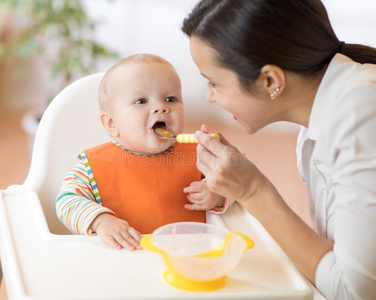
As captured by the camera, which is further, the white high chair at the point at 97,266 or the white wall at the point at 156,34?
the white wall at the point at 156,34

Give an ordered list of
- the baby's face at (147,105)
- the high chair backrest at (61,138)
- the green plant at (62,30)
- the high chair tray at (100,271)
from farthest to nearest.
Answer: the green plant at (62,30)
the high chair backrest at (61,138)
the baby's face at (147,105)
the high chair tray at (100,271)

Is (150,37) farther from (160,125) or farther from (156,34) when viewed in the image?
(160,125)

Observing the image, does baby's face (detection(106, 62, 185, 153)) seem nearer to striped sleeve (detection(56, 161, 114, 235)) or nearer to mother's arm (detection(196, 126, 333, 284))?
striped sleeve (detection(56, 161, 114, 235))

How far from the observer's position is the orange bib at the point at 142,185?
4.79ft

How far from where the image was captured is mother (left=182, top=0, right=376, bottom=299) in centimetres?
112

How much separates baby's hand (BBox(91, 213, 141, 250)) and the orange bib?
0.50 ft

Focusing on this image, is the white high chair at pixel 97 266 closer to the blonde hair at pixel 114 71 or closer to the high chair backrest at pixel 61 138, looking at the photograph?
the high chair backrest at pixel 61 138

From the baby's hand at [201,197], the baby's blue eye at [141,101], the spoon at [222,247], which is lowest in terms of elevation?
the baby's hand at [201,197]

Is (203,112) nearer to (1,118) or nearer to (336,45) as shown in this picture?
(1,118)

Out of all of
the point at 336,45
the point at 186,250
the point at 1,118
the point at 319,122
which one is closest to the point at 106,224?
the point at 186,250

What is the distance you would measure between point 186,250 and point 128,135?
17.1 inches

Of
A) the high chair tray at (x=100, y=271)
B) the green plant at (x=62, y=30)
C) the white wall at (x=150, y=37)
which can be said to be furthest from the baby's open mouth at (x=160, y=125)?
the white wall at (x=150, y=37)

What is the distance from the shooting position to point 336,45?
1282 millimetres

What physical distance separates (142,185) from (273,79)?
0.45 metres
